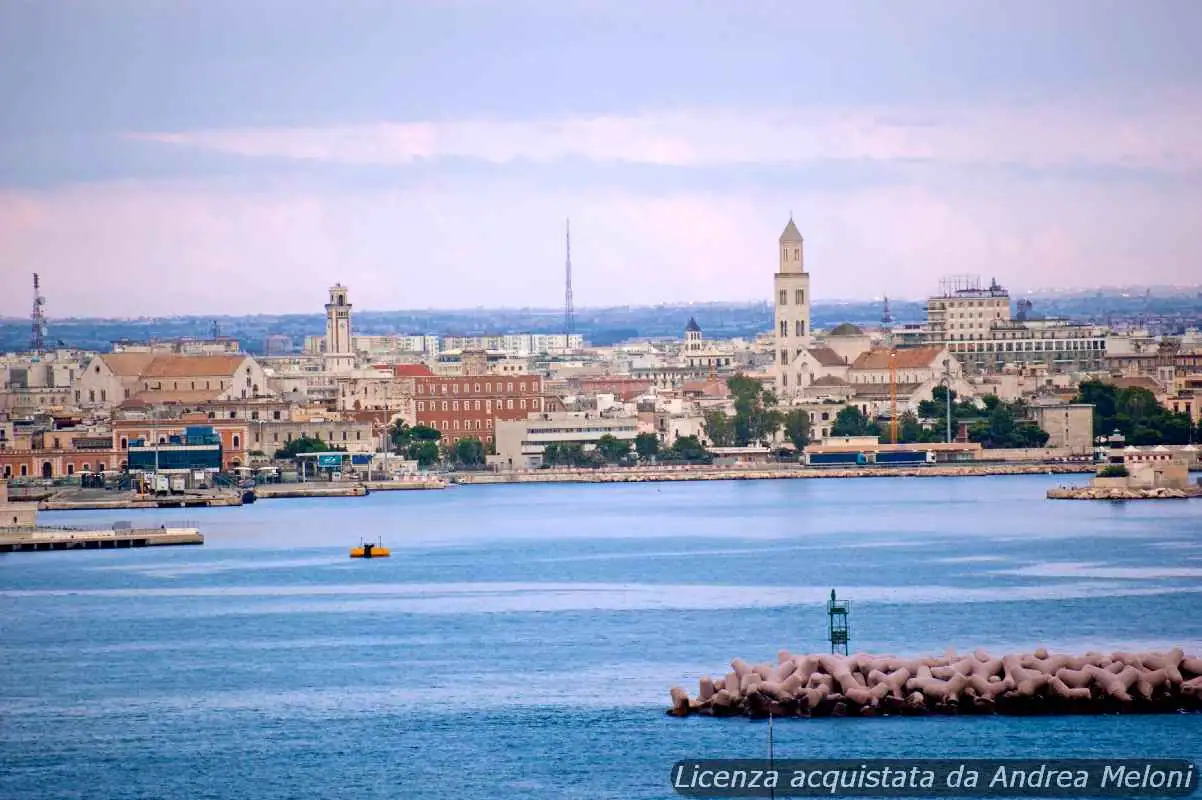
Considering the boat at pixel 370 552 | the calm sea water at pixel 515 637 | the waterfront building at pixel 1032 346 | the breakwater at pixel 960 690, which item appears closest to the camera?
the calm sea water at pixel 515 637

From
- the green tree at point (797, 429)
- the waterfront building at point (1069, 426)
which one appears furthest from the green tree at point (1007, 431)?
the green tree at point (797, 429)

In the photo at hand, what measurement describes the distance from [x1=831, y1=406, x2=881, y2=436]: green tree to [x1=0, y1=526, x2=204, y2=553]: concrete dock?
30433 mm

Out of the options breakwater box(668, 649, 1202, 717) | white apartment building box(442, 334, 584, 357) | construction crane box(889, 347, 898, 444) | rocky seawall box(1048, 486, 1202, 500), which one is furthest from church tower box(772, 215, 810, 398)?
breakwater box(668, 649, 1202, 717)

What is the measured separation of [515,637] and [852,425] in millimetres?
45563

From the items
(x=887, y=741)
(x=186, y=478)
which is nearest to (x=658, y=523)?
(x=186, y=478)

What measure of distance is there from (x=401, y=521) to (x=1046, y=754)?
3059 cm

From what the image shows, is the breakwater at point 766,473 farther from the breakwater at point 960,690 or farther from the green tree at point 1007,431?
the breakwater at point 960,690

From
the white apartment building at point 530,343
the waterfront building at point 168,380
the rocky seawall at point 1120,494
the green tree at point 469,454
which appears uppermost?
the white apartment building at point 530,343

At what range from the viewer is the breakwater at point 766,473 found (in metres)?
67.6

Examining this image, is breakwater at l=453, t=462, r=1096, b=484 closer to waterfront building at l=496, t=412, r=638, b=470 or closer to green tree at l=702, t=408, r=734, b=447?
waterfront building at l=496, t=412, r=638, b=470

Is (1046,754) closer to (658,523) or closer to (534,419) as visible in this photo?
(658,523)

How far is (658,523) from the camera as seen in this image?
158ft

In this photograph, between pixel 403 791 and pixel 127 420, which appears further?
pixel 127 420

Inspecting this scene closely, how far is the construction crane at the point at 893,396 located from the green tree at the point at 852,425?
49 centimetres
